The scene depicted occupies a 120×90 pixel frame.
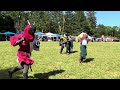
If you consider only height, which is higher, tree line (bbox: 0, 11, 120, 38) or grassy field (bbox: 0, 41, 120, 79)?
tree line (bbox: 0, 11, 120, 38)

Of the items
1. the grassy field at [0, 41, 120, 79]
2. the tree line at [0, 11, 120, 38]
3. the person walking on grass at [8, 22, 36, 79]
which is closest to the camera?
the person walking on grass at [8, 22, 36, 79]

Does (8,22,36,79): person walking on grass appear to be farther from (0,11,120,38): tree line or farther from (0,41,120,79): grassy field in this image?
(0,11,120,38): tree line

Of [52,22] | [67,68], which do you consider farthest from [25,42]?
[52,22]

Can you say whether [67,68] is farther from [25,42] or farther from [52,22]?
[52,22]

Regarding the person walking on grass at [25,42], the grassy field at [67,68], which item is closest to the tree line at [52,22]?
the grassy field at [67,68]

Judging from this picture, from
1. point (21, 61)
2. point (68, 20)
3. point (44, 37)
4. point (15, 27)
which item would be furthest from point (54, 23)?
point (21, 61)

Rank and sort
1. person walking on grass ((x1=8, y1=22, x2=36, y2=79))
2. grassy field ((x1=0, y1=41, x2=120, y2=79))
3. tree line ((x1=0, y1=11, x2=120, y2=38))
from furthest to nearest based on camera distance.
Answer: tree line ((x1=0, y1=11, x2=120, y2=38)), grassy field ((x1=0, y1=41, x2=120, y2=79)), person walking on grass ((x1=8, y1=22, x2=36, y2=79))

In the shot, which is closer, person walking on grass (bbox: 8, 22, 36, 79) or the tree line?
person walking on grass (bbox: 8, 22, 36, 79)

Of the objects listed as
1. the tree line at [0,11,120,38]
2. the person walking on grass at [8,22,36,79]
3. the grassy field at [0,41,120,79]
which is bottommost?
the grassy field at [0,41,120,79]

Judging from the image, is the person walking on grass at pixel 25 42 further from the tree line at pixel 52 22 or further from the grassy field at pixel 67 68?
the tree line at pixel 52 22

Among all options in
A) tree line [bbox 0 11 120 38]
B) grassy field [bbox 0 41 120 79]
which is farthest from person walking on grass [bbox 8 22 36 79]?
tree line [bbox 0 11 120 38]

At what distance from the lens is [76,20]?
99625 millimetres
